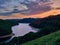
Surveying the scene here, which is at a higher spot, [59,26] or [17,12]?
[17,12]

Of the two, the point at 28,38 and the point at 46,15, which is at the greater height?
the point at 46,15

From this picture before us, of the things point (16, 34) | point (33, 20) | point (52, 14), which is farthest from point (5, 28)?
point (52, 14)

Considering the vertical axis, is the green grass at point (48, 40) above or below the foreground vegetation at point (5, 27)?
below

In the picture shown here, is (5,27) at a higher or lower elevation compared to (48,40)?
higher

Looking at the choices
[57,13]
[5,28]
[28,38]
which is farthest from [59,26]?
[5,28]

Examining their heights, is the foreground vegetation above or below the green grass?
above

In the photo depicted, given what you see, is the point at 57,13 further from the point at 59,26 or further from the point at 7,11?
the point at 7,11

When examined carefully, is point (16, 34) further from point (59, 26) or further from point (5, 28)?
point (59, 26)

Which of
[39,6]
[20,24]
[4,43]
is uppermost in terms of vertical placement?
[39,6]
